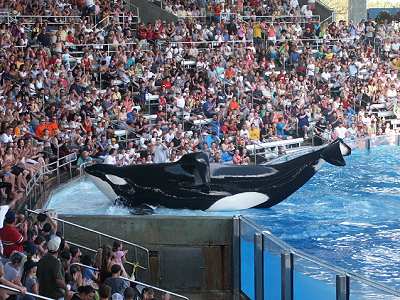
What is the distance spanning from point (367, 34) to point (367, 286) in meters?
27.5

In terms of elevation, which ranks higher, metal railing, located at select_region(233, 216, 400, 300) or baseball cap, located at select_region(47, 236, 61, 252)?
baseball cap, located at select_region(47, 236, 61, 252)

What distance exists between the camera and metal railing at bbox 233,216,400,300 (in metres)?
10.3

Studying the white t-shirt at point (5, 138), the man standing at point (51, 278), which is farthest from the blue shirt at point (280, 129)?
the man standing at point (51, 278)

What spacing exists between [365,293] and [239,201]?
29.6 feet

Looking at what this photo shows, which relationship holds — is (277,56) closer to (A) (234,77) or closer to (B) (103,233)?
(A) (234,77)

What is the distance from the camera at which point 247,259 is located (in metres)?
14.2

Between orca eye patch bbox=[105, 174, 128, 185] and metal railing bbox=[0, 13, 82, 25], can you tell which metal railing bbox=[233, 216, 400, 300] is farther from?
metal railing bbox=[0, 13, 82, 25]

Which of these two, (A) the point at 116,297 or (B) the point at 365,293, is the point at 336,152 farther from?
(B) the point at 365,293

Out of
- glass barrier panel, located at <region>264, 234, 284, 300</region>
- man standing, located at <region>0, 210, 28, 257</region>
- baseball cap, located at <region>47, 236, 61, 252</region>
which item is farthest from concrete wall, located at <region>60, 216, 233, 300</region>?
baseball cap, located at <region>47, 236, 61, 252</region>

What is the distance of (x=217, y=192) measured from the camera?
61.2 ft

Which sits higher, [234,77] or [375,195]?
[234,77]

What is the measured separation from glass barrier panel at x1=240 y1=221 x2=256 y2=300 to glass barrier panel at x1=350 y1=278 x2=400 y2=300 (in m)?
3.51

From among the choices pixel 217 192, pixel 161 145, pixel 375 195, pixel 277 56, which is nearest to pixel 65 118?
pixel 161 145

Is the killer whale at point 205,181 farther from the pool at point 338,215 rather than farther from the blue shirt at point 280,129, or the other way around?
the blue shirt at point 280,129
